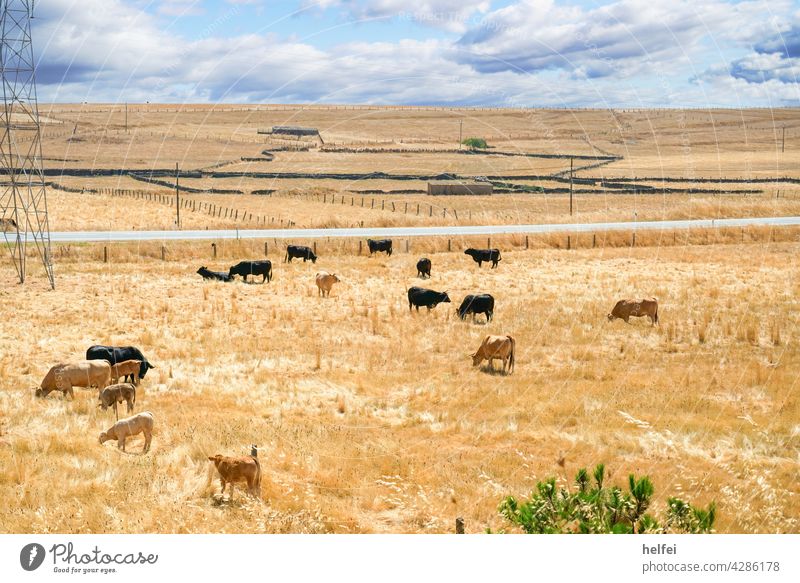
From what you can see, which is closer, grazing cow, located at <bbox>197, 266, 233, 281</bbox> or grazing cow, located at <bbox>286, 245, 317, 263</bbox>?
grazing cow, located at <bbox>197, 266, 233, 281</bbox>

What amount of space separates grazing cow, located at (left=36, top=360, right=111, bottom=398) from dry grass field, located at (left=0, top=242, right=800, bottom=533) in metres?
0.52

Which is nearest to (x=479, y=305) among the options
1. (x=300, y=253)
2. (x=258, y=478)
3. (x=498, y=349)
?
(x=498, y=349)

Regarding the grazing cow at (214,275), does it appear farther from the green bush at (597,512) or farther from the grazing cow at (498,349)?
the green bush at (597,512)

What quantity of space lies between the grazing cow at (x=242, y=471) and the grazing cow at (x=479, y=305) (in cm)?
1556

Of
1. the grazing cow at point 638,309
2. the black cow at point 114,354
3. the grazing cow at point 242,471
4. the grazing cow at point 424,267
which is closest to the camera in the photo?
the grazing cow at point 242,471

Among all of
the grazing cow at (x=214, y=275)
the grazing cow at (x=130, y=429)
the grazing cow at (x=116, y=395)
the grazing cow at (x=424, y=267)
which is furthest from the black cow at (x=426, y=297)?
the grazing cow at (x=130, y=429)

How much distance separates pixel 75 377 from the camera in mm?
16969

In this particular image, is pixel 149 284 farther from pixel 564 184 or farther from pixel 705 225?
pixel 564 184

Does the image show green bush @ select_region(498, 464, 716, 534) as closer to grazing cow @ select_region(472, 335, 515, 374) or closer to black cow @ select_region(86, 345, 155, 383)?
grazing cow @ select_region(472, 335, 515, 374)

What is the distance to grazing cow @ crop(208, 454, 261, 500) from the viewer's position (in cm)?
1112

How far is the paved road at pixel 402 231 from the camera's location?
47375mm

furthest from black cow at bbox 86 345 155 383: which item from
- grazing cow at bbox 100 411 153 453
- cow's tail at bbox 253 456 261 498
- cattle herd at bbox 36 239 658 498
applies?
cow's tail at bbox 253 456 261 498

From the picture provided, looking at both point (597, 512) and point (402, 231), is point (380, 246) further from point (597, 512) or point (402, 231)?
point (597, 512)

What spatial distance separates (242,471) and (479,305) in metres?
15.8
